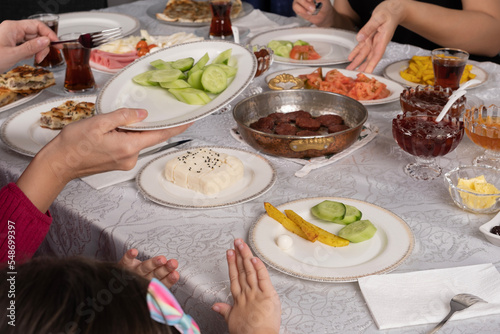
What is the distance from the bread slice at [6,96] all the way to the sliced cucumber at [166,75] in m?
0.74

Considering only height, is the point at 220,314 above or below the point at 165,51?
below

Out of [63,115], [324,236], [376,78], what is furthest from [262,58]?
[324,236]

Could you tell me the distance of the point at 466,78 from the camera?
2.14m

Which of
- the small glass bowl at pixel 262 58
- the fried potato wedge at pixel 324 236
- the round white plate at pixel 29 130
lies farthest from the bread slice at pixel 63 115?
the fried potato wedge at pixel 324 236

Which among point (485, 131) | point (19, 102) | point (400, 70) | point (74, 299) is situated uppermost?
point (74, 299)

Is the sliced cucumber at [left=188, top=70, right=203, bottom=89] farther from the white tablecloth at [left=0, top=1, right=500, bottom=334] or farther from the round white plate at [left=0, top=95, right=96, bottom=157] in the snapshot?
the round white plate at [left=0, top=95, right=96, bottom=157]

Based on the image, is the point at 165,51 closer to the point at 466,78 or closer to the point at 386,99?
the point at 386,99

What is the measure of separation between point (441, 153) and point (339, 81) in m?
0.59

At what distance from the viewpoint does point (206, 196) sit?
Answer: 148cm

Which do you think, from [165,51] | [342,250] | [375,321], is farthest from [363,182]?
[165,51]

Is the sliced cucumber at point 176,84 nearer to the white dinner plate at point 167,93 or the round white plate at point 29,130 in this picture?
the white dinner plate at point 167,93

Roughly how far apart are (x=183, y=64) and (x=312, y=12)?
1189 mm

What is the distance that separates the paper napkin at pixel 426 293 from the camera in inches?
41.0

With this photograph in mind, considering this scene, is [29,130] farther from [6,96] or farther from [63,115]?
[6,96]
